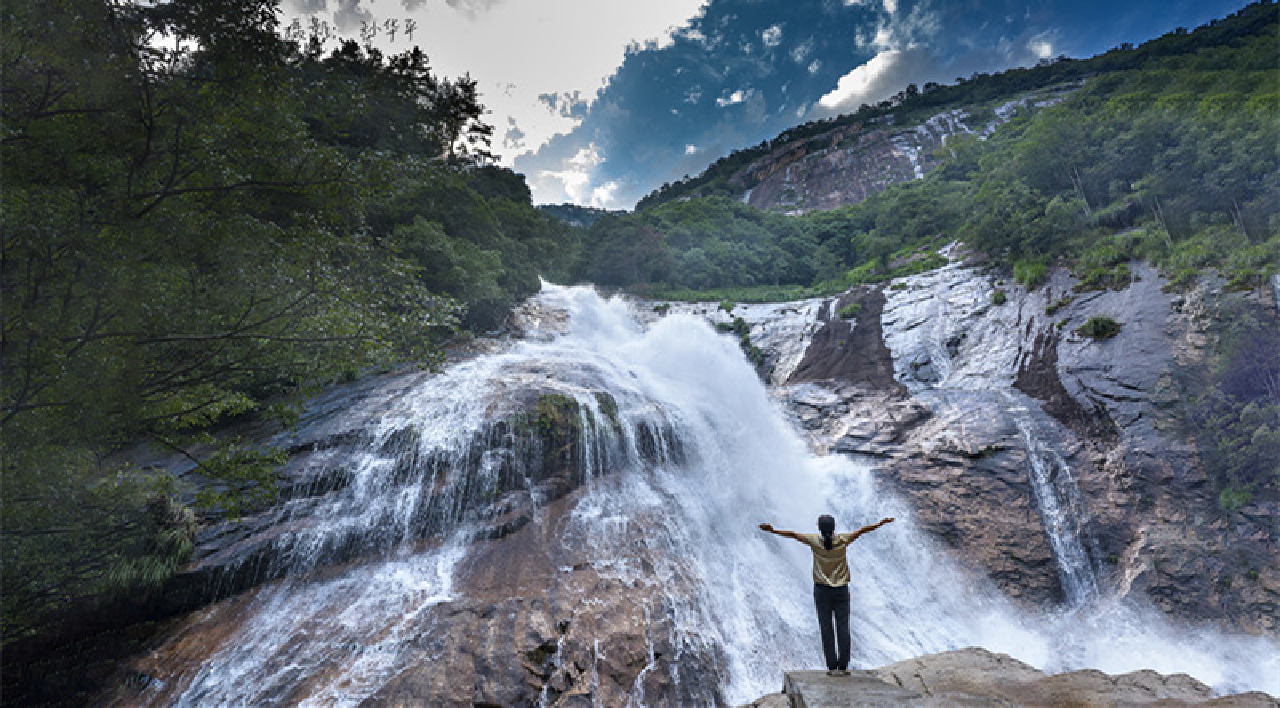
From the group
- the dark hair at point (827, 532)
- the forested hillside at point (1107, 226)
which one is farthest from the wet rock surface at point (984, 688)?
the forested hillside at point (1107, 226)

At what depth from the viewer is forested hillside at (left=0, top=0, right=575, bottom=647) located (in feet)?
13.5

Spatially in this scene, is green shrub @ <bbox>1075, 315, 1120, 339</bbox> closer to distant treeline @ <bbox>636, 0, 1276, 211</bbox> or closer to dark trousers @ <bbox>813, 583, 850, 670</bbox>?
dark trousers @ <bbox>813, 583, 850, 670</bbox>

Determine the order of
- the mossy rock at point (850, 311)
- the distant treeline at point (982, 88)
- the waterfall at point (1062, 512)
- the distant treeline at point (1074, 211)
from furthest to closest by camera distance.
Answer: the distant treeline at point (982, 88)
the mossy rock at point (850, 311)
the distant treeline at point (1074, 211)
the waterfall at point (1062, 512)

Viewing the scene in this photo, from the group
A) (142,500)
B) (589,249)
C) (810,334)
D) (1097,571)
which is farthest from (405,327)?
(589,249)

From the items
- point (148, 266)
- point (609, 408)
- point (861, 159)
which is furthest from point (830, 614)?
point (861, 159)

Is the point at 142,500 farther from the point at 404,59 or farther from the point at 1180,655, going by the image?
the point at 404,59

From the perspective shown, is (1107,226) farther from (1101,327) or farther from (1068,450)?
(1068,450)

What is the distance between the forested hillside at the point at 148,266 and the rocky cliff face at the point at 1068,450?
1307 cm

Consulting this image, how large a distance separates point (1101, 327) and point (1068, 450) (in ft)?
13.8

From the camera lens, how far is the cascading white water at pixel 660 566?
6515mm

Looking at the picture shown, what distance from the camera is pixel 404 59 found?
21.8 metres

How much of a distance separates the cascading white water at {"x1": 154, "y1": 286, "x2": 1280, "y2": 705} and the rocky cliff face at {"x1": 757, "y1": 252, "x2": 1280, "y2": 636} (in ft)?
2.43

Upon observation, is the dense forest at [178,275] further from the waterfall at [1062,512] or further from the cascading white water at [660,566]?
the waterfall at [1062,512]

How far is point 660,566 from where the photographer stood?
868 centimetres
